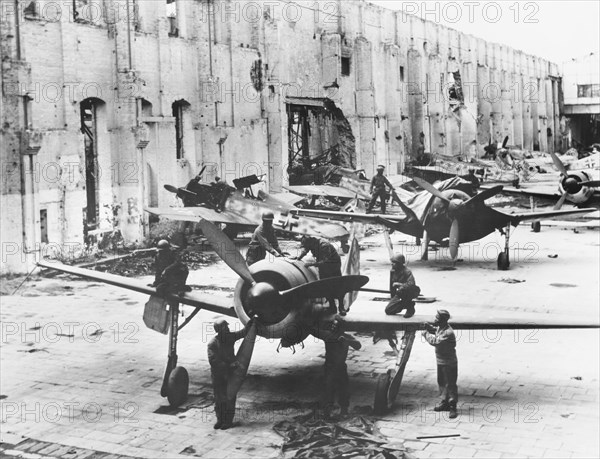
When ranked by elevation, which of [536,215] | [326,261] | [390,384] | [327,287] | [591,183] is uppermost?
[591,183]

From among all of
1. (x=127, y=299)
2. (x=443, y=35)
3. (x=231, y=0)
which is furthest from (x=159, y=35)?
(x=443, y=35)

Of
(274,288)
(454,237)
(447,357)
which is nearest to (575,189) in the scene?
(454,237)

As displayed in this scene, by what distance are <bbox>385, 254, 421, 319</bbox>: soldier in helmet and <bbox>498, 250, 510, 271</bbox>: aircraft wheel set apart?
976cm

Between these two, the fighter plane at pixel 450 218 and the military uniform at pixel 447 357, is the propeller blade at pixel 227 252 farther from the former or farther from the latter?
the fighter plane at pixel 450 218

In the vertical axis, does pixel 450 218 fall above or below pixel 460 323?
above

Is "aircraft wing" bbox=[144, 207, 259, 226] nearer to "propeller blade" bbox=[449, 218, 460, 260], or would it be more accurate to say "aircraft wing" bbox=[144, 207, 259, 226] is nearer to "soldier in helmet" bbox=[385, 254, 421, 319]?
"propeller blade" bbox=[449, 218, 460, 260]

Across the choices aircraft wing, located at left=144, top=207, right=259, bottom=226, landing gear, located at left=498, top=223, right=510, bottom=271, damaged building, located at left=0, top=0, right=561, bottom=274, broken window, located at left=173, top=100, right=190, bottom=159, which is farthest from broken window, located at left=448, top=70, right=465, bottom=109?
landing gear, located at left=498, top=223, right=510, bottom=271

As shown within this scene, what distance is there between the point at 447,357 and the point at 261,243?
3.21 metres

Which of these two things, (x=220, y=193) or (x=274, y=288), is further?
(x=220, y=193)

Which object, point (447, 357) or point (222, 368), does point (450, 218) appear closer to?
point (447, 357)

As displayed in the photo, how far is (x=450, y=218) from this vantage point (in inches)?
762

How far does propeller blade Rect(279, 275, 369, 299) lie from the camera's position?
30.7ft

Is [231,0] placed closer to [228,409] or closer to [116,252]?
[116,252]

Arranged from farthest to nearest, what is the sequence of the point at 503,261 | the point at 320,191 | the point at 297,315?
the point at 320,191, the point at 503,261, the point at 297,315
